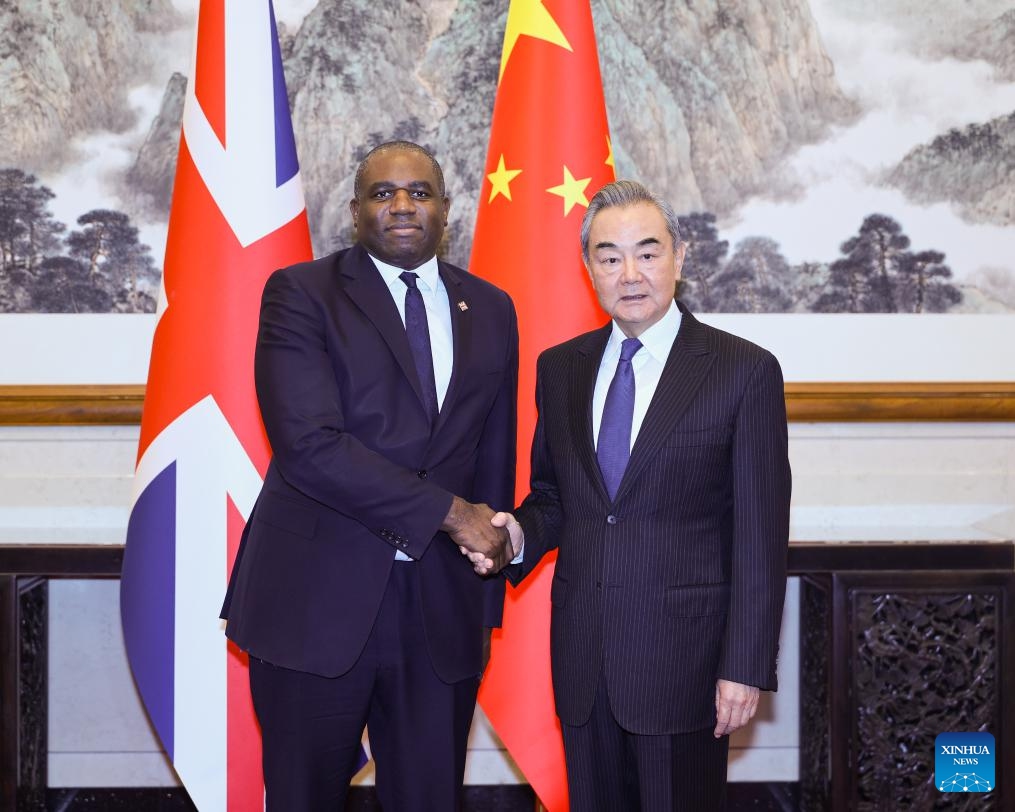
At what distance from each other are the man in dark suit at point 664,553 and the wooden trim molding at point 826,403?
4.96 ft

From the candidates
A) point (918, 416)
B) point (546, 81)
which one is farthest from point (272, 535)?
point (918, 416)

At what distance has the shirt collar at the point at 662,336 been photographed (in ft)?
6.26

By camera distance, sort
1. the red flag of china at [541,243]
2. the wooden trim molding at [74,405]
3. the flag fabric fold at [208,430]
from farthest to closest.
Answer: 1. the wooden trim molding at [74,405]
2. the red flag of china at [541,243]
3. the flag fabric fold at [208,430]

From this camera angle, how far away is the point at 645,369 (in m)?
1.92

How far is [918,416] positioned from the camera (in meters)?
3.28

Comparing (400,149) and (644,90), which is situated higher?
(644,90)

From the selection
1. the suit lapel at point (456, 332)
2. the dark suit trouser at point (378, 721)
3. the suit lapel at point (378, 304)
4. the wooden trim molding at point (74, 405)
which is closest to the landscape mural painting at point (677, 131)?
the wooden trim molding at point (74, 405)

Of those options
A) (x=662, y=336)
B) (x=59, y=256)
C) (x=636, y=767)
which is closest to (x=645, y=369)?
(x=662, y=336)

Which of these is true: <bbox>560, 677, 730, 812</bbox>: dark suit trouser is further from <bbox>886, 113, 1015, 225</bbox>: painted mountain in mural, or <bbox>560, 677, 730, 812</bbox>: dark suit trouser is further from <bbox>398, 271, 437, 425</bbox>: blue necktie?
<bbox>886, 113, 1015, 225</bbox>: painted mountain in mural

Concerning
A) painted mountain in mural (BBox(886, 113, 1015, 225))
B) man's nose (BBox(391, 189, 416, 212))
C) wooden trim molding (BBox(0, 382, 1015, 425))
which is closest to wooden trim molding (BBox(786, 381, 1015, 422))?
wooden trim molding (BBox(0, 382, 1015, 425))

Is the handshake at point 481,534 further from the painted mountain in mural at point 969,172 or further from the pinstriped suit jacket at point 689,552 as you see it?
the painted mountain in mural at point 969,172

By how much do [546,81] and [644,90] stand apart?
24.2 inches

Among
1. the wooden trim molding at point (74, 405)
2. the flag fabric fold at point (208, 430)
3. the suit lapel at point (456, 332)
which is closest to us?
the suit lapel at point (456, 332)

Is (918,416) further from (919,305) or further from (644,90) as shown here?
(644,90)
